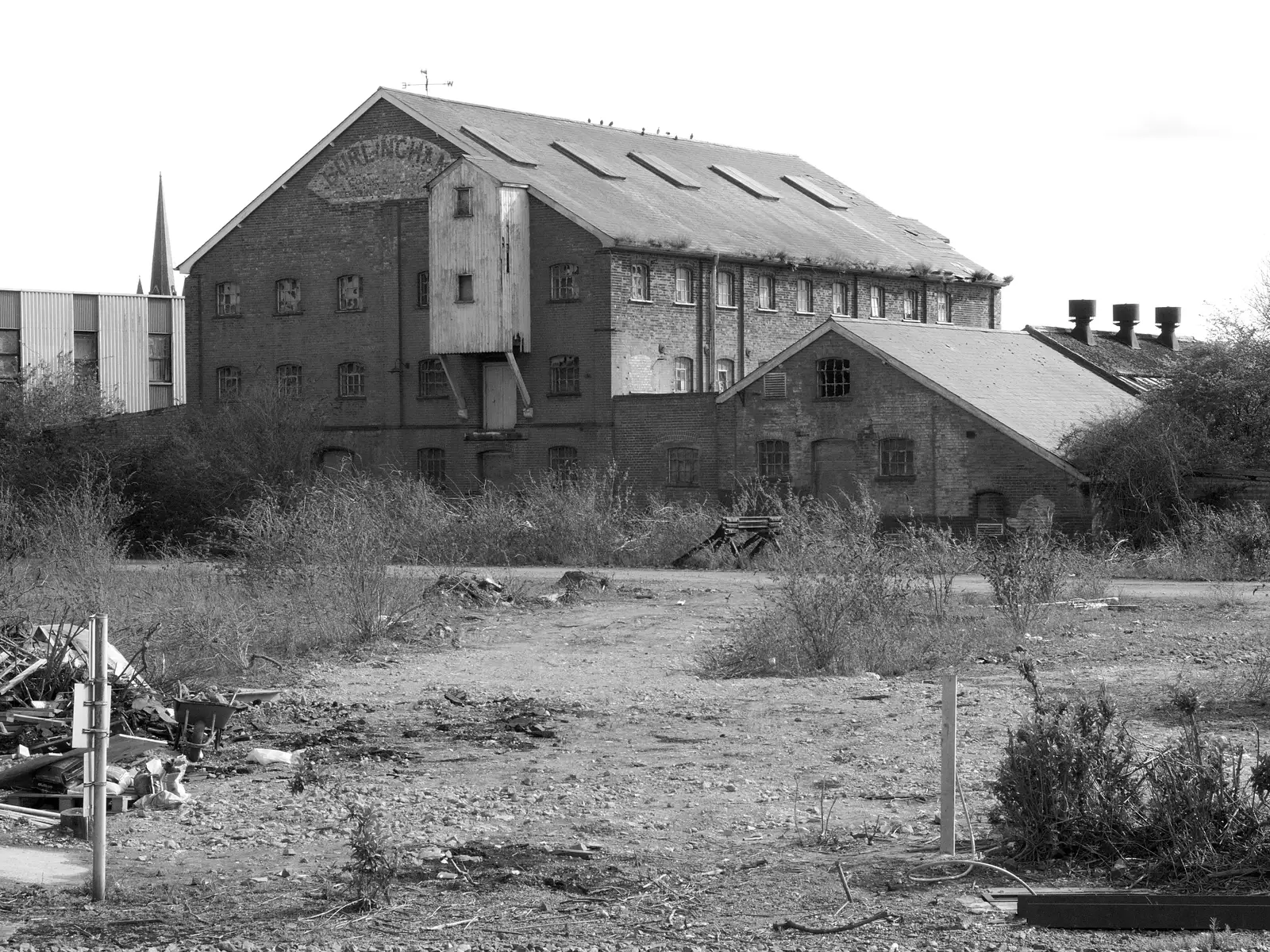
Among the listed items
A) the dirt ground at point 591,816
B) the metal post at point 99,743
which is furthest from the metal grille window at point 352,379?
the metal post at point 99,743

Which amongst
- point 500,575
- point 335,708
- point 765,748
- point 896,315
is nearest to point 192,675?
point 335,708

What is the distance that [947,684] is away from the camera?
305 inches

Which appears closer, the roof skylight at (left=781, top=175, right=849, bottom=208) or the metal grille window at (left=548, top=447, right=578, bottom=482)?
the metal grille window at (left=548, top=447, right=578, bottom=482)

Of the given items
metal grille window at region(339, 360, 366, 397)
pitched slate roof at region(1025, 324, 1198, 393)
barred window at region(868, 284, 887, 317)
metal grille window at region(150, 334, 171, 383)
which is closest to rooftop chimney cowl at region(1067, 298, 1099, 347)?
pitched slate roof at region(1025, 324, 1198, 393)

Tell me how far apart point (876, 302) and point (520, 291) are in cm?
1179

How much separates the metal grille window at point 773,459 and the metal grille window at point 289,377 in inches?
576

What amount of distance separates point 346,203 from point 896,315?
53.7 feet

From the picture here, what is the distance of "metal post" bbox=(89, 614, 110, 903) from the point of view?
7.50m

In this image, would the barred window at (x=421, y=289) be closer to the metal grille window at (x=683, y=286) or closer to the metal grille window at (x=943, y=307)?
the metal grille window at (x=683, y=286)

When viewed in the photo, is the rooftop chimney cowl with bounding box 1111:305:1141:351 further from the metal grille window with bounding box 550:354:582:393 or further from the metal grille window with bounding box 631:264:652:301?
the metal grille window with bounding box 550:354:582:393

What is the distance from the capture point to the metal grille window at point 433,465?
4203 cm

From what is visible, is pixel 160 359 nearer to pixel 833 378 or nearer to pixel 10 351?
pixel 10 351

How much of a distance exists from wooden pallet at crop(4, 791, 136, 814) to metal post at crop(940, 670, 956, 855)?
492cm

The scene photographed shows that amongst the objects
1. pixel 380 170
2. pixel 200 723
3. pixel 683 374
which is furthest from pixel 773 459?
pixel 200 723
